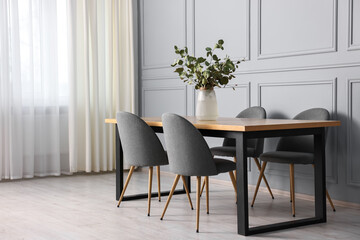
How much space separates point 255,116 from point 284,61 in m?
0.55

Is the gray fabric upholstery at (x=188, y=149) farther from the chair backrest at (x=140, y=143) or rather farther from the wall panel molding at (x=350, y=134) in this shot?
the wall panel molding at (x=350, y=134)

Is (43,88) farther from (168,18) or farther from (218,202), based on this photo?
(218,202)

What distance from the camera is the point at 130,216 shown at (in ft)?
12.8

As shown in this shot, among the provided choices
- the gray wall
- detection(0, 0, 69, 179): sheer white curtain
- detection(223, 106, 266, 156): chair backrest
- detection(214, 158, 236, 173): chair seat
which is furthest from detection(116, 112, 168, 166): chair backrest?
detection(0, 0, 69, 179): sheer white curtain

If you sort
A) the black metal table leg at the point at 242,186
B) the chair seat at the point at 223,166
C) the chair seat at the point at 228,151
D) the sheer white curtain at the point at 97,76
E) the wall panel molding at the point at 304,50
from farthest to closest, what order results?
1. the sheer white curtain at the point at 97,76
2. the chair seat at the point at 228,151
3. the wall panel molding at the point at 304,50
4. the chair seat at the point at 223,166
5. the black metal table leg at the point at 242,186

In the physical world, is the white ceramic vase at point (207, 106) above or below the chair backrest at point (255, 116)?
above

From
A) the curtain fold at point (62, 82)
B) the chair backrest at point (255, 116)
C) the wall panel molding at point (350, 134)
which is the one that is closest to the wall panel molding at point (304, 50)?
the wall panel molding at point (350, 134)

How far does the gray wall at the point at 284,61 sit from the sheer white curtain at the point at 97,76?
0.50 meters

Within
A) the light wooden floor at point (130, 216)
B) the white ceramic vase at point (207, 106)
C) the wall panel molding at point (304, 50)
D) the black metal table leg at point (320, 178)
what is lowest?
the light wooden floor at point (130, 216)

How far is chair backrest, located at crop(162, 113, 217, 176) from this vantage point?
3.38 meters

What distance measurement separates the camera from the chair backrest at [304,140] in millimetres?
4156

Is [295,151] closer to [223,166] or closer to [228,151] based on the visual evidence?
[228,151]

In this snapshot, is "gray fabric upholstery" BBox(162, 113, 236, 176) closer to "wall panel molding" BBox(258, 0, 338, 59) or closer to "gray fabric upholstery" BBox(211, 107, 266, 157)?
"gray fabric upholstery" BBox(211, 107, 266, 157)

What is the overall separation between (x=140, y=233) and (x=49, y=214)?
0.97 meters
